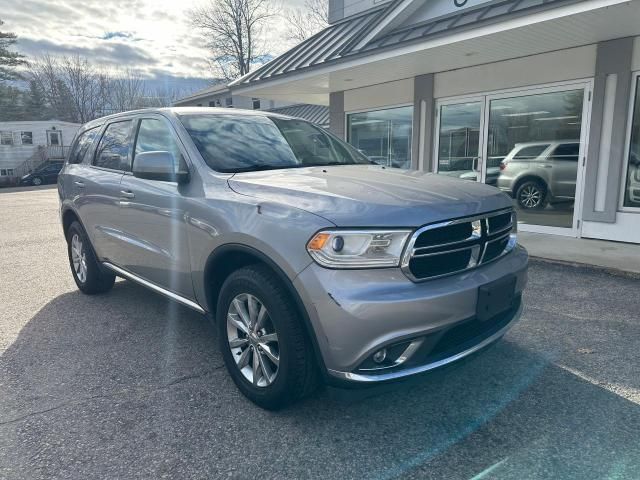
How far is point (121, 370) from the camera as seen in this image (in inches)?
131

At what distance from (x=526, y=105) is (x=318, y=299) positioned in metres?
7.50

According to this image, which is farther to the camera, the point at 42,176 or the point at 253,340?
the point at 42,176

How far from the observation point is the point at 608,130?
7.18 metres

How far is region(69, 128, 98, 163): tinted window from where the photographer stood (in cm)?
495

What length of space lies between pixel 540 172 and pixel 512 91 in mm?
1529

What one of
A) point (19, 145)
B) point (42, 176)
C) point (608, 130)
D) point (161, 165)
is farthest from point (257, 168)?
point (19, 145)

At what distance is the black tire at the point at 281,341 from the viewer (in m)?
2.42

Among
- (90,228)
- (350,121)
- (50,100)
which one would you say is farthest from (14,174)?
(90,228)

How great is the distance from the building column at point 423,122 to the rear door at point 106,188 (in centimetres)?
678

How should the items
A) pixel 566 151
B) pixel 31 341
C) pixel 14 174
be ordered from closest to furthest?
1. pixel 31 341
2. pixel 566 151
3. pixel 14 174

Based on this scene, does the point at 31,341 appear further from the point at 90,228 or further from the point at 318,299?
the point at 318,299

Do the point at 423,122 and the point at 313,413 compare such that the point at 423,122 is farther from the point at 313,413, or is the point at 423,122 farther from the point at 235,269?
the point at 313,413

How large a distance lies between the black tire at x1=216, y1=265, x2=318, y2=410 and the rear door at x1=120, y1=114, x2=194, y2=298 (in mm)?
702

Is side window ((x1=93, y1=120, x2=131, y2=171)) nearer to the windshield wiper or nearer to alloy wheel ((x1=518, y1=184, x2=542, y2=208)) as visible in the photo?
the windshield wiper
